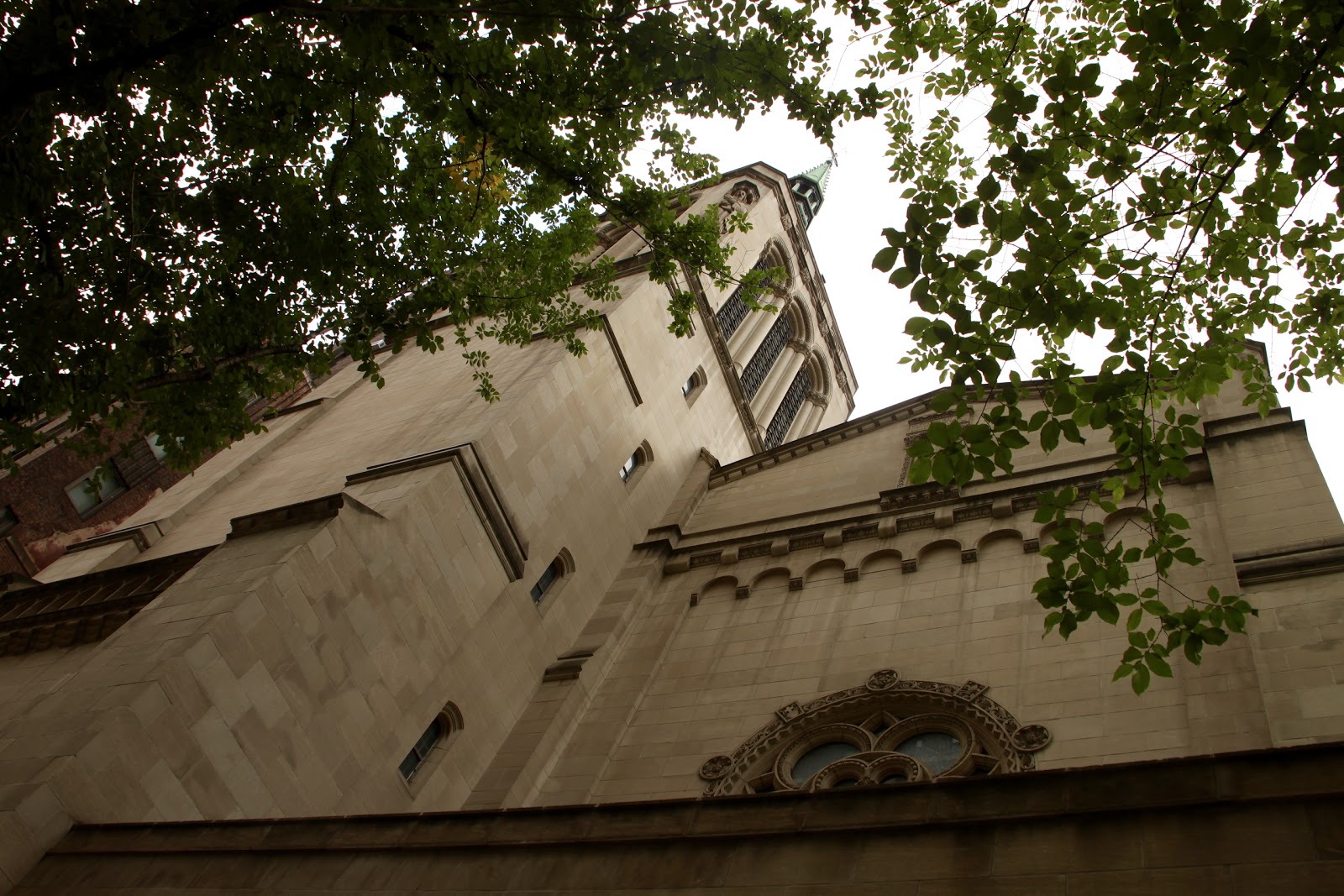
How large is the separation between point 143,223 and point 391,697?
712 centimetres

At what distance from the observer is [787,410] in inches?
1359

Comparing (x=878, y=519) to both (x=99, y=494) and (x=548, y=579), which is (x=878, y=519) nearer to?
(x=548, y=579)

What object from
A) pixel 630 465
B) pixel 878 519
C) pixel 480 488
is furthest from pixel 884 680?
pixel 630 465

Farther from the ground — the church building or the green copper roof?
the green copper roof

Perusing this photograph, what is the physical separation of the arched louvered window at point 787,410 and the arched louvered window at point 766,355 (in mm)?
1273

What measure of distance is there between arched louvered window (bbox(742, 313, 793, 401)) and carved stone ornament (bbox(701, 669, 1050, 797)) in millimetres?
16341

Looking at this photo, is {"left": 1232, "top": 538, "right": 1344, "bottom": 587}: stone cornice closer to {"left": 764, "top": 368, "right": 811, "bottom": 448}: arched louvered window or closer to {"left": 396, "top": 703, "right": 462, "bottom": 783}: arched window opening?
{"left": 396, "top": 703, "right": 462, "bottom": 783}: arched window opening

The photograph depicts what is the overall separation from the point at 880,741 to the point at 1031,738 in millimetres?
1972

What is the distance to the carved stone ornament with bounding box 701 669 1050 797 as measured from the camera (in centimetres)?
1169

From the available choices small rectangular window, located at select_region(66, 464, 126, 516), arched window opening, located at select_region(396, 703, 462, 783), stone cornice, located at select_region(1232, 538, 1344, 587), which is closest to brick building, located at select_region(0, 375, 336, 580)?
small rectangular window, located at select_region(66, 464, 126, 516)

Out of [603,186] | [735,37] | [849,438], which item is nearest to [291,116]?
[603,186]

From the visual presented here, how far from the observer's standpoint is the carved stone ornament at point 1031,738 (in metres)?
11.4

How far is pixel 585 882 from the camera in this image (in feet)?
24.8

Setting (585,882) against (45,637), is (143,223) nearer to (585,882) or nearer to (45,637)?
(45,637)
